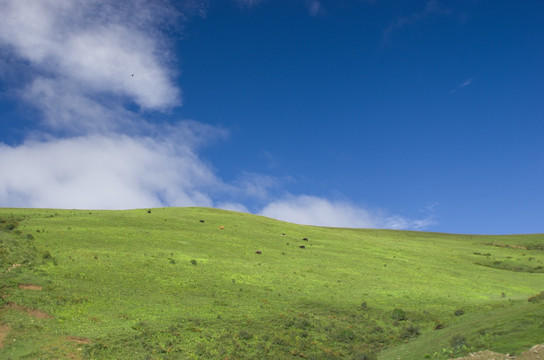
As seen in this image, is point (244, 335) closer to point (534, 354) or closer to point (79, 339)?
point (79, 339)

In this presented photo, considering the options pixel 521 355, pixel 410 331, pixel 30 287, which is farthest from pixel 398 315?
pixel 30 287

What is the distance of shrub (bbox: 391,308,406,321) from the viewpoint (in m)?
39.6

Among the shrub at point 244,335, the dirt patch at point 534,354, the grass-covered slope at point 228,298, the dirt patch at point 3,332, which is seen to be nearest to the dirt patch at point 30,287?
the grass-covered slope at point 228,298

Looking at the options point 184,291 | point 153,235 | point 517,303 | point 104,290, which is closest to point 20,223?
point 153,235

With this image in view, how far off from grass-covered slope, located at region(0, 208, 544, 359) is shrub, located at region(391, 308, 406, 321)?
0.13 m

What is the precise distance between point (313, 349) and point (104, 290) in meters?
20.8

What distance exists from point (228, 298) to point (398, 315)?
18411 mm

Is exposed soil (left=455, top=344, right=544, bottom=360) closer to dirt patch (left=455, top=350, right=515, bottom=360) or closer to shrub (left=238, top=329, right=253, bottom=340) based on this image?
dirt patch (left=455, top=350, right=515, bottom=360)

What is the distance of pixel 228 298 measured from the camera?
130 feet

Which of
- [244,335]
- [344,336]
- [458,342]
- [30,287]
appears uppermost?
[30,287]

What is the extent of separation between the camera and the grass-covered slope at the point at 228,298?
27.7 meters

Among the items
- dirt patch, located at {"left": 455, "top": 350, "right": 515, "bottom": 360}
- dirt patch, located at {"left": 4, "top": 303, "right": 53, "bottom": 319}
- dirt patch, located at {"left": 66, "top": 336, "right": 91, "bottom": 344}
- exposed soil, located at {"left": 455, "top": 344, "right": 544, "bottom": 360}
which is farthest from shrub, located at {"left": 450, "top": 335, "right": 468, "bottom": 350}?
dirt patch, located at {"left": 4, "top": 303, "right": 53, "bottom": 319}

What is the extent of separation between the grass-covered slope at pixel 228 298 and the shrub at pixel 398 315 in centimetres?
13

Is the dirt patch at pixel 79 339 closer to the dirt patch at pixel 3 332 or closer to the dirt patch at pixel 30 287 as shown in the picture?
the dirt patch at pixel 3 332
